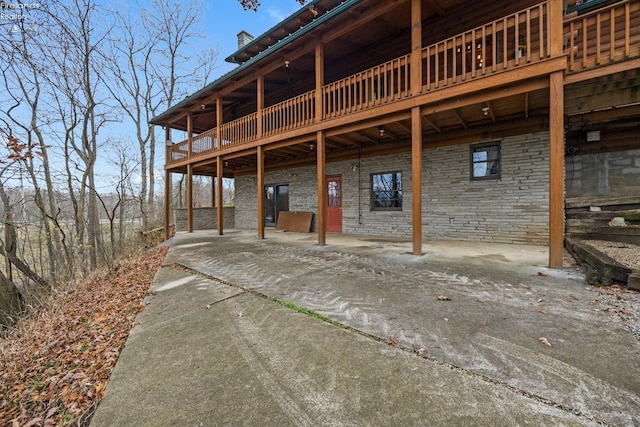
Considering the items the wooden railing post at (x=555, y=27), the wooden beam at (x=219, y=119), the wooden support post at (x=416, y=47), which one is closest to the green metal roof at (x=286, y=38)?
the wooden beam at (x=219, y=119)

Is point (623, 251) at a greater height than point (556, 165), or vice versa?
point (556, 165)

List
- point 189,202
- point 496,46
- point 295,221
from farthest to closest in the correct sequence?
point 189,202 < point 295,221 < point 496,46

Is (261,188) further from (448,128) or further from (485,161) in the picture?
(485,161)

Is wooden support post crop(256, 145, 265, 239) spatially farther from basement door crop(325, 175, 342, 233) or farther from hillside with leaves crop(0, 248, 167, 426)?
hillside with leaves crop(0, 248, 167, 426)

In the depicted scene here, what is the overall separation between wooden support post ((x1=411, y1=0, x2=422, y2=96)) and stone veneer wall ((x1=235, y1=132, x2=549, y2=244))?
109 inches

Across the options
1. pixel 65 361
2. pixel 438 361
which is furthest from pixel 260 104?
pixel 438 361

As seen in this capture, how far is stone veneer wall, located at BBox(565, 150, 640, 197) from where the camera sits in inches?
253

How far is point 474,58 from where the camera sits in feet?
15.0

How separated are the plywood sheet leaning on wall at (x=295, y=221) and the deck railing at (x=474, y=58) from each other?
3.63 m

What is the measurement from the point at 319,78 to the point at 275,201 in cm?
659

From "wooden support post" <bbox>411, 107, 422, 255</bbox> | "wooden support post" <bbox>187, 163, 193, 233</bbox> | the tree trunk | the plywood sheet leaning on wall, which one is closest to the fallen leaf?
"wooden support post" <bbox>411, 107, 422, 255</bbox>

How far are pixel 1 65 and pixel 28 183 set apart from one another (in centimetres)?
369

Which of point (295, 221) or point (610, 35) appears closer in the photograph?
point (610, 35)

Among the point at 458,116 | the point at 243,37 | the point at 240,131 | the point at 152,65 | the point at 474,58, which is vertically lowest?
the point at 458,116
